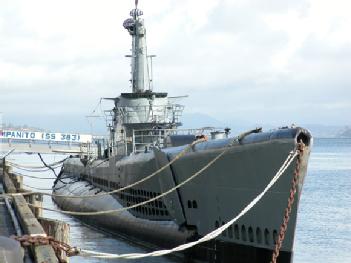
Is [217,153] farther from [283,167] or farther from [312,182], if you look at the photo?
[312,182]

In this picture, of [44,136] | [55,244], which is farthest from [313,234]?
[44,136]

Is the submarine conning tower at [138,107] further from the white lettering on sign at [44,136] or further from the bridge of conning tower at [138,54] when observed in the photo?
the white lettering on sign at [44,136]

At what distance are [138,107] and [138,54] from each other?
9.80ft

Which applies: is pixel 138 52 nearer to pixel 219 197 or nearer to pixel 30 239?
pixel 219 197

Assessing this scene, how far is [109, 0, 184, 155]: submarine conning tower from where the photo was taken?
84.4ft

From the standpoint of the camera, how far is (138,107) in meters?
26.8

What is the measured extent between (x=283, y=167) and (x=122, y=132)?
1536cm

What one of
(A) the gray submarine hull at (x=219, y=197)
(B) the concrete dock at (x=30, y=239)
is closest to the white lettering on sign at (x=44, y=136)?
(A) the gray submarine hull at (x=219, y=197)

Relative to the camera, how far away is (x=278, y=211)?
12.3m

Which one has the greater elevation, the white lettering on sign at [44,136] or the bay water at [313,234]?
the white lettering on sign at [44,136]

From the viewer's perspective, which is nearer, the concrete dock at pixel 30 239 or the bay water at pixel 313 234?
the concrete dock at pixel 30 239

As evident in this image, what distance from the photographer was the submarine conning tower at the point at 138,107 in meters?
25.7

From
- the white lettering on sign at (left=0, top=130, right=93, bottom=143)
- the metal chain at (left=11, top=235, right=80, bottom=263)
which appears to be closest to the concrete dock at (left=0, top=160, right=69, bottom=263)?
the metal chain at (left=11, top=235, right=80, bottom=263)

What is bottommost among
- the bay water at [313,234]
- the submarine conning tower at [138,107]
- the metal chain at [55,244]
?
the bay water at [313,234]
